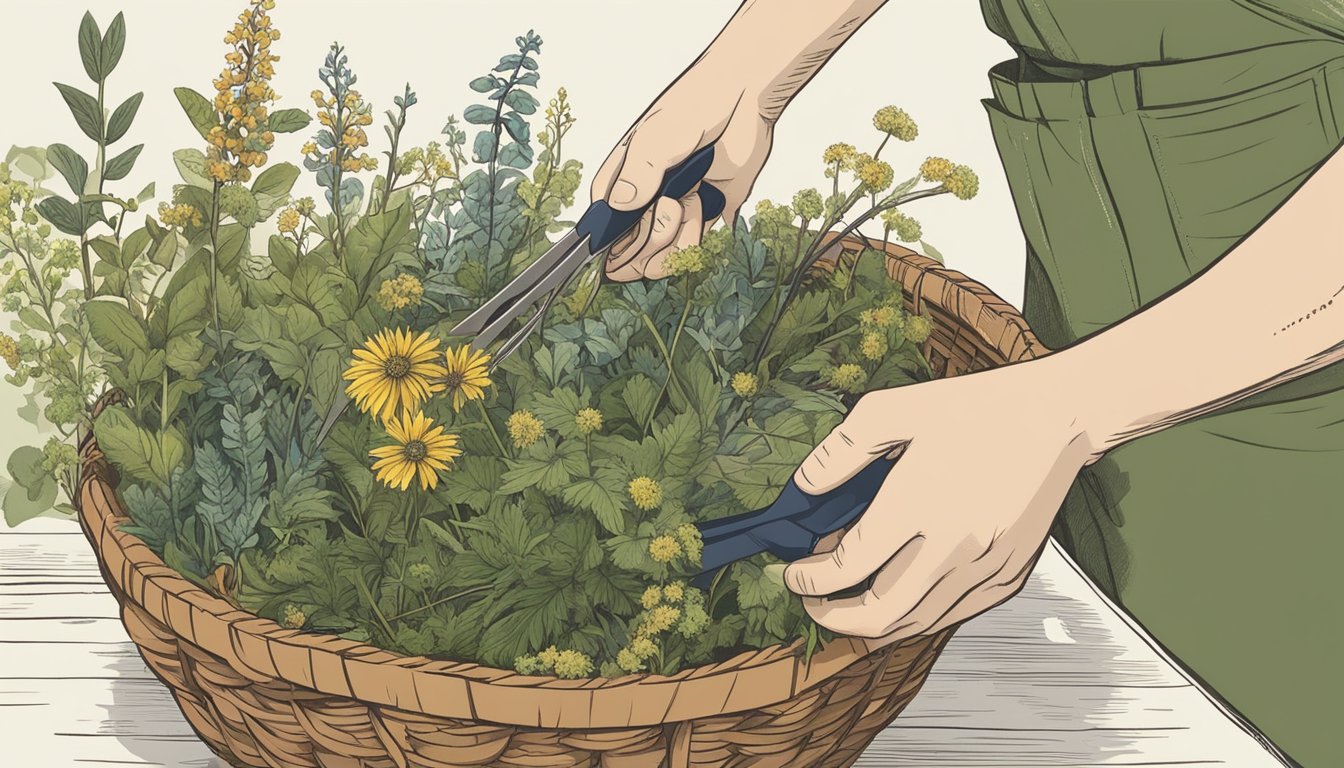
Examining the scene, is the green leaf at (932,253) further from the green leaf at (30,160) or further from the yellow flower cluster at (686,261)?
the green leaf at (30,160)

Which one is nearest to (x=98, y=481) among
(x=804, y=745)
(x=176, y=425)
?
(x=176, y=425)

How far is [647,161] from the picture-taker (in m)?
1.01

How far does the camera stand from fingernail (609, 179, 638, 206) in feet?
3.29

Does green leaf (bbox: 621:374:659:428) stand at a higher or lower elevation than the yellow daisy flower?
lower

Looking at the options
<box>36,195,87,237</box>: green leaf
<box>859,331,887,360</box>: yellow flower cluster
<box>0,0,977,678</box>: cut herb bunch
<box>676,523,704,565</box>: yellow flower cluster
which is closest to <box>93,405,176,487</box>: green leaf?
<box>0,0,977,678</box>: cut herb bunch

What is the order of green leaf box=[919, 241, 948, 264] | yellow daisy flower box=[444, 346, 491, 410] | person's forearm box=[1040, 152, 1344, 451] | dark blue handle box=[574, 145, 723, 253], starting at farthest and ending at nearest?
1. green leaf box=[919, 241, 948, 264]
2. dark blue handle box=[574, 145, 723, 253]
3. yellow daisy flower box=[444, 346, 491, 410]
4. person's forearm box=[1040, 152, 1344, 451]

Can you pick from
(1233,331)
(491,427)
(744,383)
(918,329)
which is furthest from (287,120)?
(1233,331)

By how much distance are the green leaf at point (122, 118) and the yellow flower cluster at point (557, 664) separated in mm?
433

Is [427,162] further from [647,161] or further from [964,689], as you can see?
[964,689]

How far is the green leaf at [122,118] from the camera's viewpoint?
2.73 ft

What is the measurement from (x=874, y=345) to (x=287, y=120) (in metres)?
0.42

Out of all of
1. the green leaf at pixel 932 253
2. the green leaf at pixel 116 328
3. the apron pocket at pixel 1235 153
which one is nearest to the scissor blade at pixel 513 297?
the green leaf at pixel 116 328

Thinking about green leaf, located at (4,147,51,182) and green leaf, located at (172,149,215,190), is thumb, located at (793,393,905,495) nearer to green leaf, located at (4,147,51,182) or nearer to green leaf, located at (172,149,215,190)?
green leaf, located at (172,149,215,190)

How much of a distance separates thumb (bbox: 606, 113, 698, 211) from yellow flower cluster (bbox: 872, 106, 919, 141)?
0.22 m
